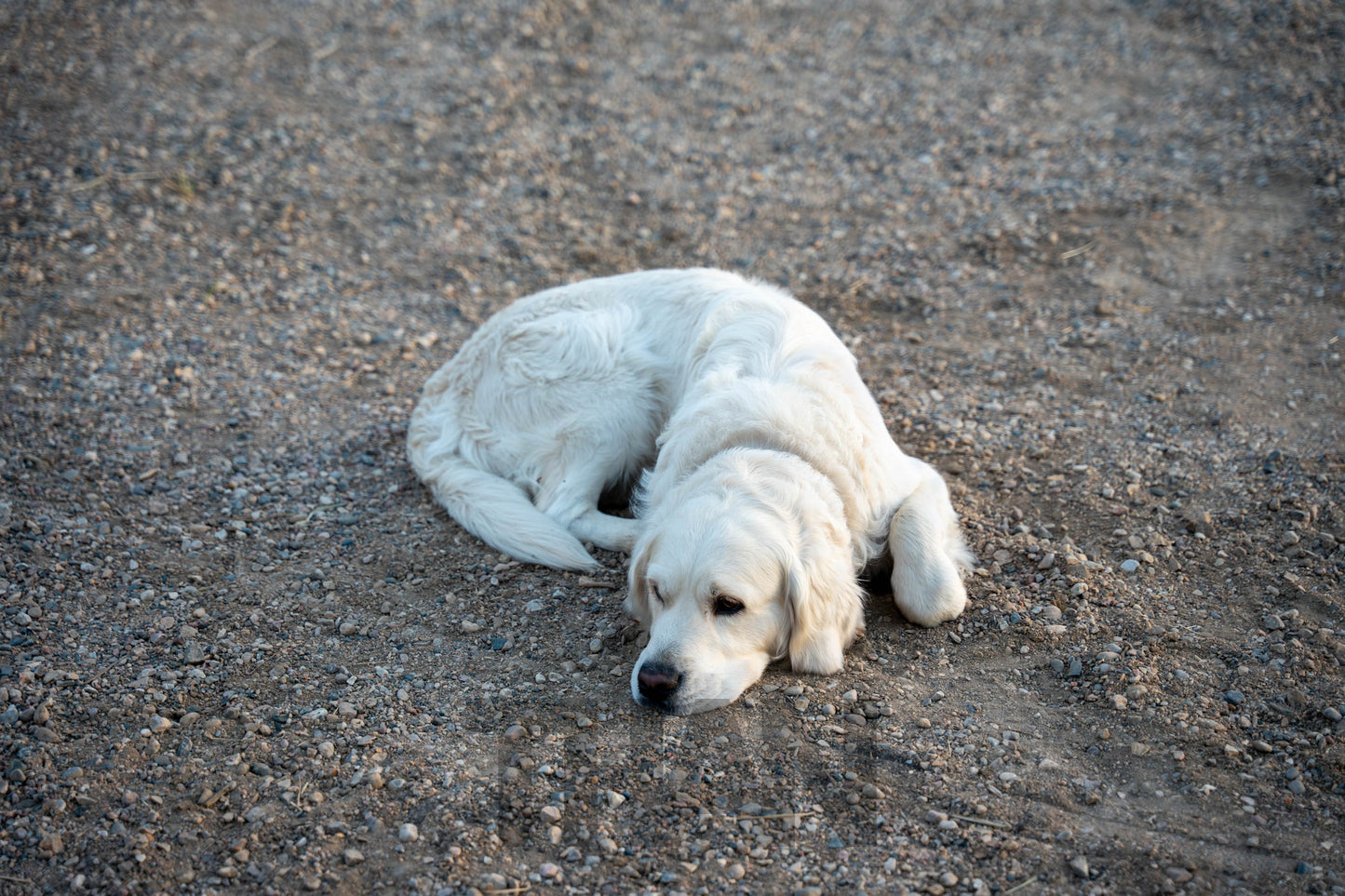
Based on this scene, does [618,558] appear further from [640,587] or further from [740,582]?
[740,582]

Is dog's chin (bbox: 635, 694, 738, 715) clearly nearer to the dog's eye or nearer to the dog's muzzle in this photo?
the dog's muzzle

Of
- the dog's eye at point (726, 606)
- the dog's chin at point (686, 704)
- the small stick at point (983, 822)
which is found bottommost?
the dog's chin at point (686, 704)

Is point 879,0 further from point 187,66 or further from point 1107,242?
point 187,66

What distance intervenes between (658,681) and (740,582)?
40 cm

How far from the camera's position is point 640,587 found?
10.9 feet

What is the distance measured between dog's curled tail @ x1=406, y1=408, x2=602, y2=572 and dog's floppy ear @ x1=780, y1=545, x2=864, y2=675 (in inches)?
40.8

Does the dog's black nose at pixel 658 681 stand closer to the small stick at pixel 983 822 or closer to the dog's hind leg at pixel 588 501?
the small stick at pixel 983 822

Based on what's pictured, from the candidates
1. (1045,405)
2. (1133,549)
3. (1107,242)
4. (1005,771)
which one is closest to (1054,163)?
(1107,242)

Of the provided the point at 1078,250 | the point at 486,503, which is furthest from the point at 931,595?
the point at 1078,250

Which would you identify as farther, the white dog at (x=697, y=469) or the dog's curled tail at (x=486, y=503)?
the dog's curled tail at (x=486, y=503)

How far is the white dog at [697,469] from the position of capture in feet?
9.98

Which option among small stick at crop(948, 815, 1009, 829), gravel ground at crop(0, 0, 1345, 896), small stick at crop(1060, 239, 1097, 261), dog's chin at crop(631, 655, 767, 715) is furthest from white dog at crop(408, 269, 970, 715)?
small stick at crop(1060, 239, 1097, 261)

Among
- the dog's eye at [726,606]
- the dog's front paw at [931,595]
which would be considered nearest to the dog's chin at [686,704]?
the dog's eye at [726,606]

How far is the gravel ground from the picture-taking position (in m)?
2.72
